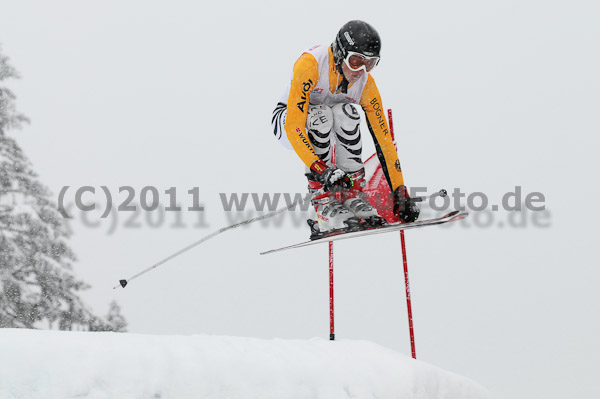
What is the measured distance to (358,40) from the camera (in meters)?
5.75

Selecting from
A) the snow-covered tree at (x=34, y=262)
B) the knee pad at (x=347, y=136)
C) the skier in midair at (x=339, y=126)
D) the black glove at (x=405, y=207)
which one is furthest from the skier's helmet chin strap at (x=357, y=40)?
the snow-covered tree at (x=34, y=262)

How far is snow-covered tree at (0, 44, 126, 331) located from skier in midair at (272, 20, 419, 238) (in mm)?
6555

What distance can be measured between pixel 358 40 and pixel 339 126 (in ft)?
2.52

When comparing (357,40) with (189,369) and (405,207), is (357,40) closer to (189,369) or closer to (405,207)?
(405,207)

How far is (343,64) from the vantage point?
234 inches

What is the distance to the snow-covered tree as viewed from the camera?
37.1 feet

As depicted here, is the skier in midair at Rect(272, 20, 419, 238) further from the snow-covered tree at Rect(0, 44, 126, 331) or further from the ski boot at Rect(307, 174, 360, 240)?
the snow-covered tree at Rect(0, 44, 126, 331)

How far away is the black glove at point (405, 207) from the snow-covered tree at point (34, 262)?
668 cm

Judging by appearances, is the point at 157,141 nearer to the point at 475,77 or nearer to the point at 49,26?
the point at 49,26

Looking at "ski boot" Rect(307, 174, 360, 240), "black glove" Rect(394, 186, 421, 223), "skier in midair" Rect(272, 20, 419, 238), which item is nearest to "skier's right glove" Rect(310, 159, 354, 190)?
"skier in midair" Rect(272, 20, 419, 238)

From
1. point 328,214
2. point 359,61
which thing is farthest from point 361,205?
point 359,61

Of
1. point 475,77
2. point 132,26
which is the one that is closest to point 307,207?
point 475,77

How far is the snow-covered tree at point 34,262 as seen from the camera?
37.1 ft

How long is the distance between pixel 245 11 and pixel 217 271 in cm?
11182
